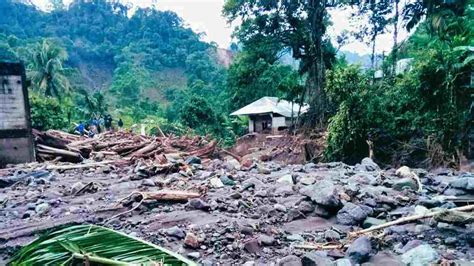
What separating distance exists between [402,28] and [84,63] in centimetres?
5355

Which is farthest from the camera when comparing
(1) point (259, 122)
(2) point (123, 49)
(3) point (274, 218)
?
(2) point (123, 49)

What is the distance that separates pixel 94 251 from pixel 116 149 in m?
8.67

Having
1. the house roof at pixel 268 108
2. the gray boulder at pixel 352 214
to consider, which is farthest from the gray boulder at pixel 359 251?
the house roof at pixel 268 108

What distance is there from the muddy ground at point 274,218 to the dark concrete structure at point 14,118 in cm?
435

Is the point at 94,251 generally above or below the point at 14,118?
below

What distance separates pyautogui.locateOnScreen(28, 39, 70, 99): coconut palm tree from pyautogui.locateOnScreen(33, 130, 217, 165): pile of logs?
2409cm

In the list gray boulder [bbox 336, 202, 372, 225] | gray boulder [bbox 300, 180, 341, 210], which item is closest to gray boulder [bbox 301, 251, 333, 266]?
gray boulder [bbox 336, 202, 372, 225]

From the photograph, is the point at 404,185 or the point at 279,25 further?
the point at 279,25

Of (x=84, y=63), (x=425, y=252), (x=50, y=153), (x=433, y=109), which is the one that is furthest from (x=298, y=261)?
(x=84, y=63)

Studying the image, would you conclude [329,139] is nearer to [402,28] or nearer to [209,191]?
[209,191]

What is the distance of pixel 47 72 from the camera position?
31875 millimetres

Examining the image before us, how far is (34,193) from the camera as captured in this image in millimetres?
5539

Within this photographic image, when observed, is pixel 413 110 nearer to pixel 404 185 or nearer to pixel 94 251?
pixel 404 185

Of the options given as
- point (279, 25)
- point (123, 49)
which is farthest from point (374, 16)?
point (123, 49)
